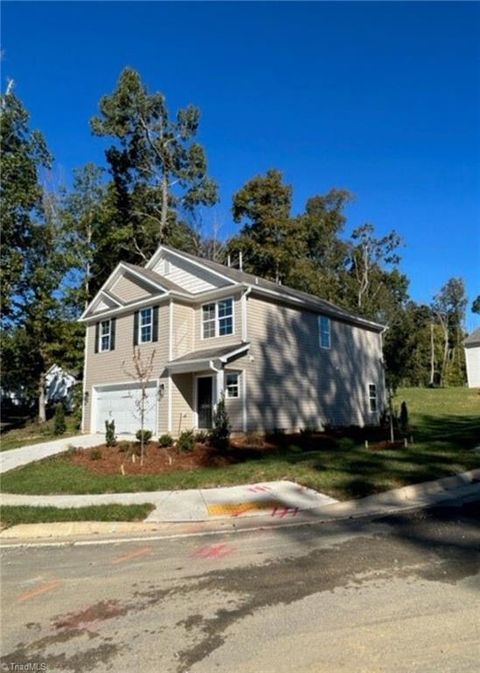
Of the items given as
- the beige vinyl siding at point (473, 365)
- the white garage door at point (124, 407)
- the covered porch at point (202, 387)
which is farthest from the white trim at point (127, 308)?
the beige vinyl siding at point (473, 365)

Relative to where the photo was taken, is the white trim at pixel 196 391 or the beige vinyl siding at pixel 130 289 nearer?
the white trim at pixel 196 391

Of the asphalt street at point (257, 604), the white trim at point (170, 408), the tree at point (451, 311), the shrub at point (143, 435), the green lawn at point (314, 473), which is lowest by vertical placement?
the asphalt street at point (257, 604)

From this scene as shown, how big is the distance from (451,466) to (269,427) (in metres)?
8.60

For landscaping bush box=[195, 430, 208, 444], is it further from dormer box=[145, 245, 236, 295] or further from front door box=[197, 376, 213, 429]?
dormer box=[145, 245, 236, 295]

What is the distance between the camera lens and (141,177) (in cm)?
3625

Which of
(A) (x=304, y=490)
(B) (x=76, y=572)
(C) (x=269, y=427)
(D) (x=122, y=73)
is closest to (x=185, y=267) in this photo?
(C) (x=269, y=427)

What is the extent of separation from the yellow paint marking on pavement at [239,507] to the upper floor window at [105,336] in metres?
14.5

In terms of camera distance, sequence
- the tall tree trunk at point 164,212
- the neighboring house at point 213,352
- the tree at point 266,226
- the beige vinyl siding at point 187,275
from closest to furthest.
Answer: the neighboring house at point 213,352
the beige vinyl siding at point 187,275
the tall tree trunk at point 164,212
the tree at point 266,226

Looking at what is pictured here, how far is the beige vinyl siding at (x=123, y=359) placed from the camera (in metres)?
18.7

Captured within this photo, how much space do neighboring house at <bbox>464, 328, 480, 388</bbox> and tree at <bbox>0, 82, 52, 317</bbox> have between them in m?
34.4

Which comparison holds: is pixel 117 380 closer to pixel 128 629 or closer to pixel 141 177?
→ pixel 128 629

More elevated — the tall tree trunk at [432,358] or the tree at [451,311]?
the tree at [451,311]

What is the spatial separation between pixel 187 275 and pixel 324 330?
6.45 metres

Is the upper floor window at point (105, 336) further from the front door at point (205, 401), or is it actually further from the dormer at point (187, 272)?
the front door at point (205, 401)
